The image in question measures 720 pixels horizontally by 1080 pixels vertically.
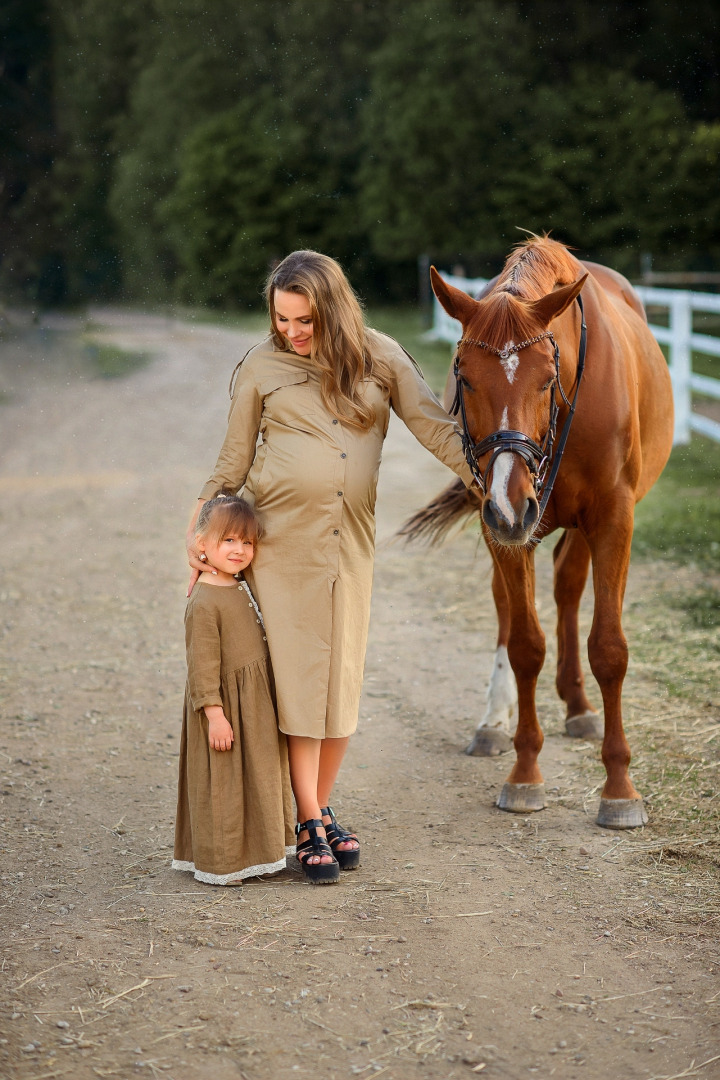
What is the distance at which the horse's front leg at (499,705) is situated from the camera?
4387mm

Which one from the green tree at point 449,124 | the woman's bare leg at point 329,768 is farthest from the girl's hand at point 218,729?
the green tree at point 449,124

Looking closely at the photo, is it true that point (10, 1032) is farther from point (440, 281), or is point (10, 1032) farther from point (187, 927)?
point (440, 281)

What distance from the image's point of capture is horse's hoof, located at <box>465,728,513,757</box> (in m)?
4.37

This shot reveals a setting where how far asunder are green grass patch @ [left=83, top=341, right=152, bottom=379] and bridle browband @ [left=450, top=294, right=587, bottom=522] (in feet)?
55.1

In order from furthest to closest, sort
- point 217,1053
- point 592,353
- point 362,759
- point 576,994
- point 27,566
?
point 27,566 → point 362,759 → point 592,353 → point 576,994 → point 217,1053

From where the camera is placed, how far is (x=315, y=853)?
10.5 ft

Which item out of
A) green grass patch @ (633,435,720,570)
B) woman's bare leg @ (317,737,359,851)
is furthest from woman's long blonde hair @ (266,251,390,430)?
green grass patch @ (633,435,720,570)

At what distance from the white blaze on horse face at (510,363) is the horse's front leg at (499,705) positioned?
54.5 inches

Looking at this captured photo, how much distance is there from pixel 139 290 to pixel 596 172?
55.3 feet

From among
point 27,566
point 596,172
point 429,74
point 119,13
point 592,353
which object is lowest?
point 27,566

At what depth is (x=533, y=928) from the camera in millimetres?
2945

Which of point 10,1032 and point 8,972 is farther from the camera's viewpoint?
point 8,972

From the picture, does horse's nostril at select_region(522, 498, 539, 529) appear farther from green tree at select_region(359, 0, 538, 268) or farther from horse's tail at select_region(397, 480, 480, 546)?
green tree at select_region(359, 0, 538, 268)

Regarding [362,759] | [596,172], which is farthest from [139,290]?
[362,759]
